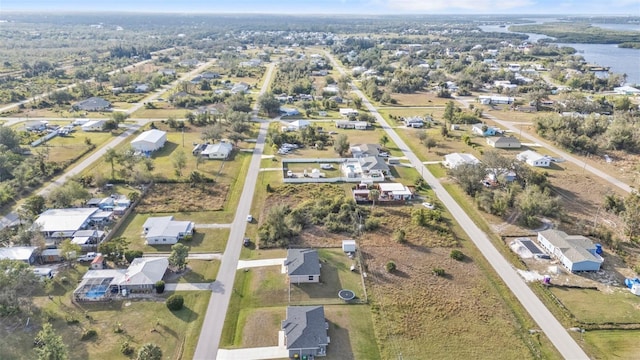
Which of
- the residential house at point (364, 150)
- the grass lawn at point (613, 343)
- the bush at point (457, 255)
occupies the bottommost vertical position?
the grass lawn at point (613, 343)

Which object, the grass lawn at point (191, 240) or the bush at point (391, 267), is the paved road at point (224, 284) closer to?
the grass lawn at point (191, 240)

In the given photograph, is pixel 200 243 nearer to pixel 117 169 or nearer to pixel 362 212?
pixel 362 212

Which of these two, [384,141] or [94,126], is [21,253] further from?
[384,141]

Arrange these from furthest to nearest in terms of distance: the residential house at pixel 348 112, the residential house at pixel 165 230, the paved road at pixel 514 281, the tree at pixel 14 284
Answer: the residential house at pixel 348 112, the residential house at pixel 165 230, the tree at pixel 14 284, the paved road at pixel 514 281

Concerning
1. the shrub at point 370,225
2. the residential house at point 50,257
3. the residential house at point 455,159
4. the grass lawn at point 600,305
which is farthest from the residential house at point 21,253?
the residential house at point 455,159

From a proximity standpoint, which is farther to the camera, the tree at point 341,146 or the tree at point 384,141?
the tree at point 384,141

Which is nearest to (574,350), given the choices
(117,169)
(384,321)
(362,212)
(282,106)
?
(384,321)
